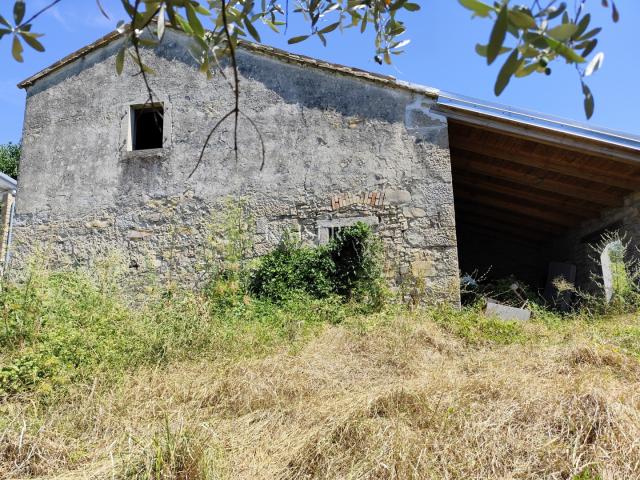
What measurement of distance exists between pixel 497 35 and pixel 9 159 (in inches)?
904

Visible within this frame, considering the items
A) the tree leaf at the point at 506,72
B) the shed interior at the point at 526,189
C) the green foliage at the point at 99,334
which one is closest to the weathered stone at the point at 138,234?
the green foliage at the point at 99,334

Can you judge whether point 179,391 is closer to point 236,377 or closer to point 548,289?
point 236,377

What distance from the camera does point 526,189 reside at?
30.8 ft

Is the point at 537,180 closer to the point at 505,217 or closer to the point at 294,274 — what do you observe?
the point at 505,217

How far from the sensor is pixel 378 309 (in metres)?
7.24

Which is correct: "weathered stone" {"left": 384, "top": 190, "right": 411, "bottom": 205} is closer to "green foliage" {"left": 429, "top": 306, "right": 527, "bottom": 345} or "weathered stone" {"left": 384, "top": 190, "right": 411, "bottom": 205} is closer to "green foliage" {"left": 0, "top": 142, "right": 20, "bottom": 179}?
"green foliage" {"left": 429, "top": 306, "right": 527, "bottom": 345}

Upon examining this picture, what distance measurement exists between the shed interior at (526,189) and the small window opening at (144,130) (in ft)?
17.0

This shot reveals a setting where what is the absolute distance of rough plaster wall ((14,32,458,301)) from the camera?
309 inches

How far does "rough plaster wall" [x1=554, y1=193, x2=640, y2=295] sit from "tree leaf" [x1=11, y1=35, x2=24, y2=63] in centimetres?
825

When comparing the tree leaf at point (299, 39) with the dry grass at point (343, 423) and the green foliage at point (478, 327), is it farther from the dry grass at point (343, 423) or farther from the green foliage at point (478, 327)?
the green foliage at point (478, 327)

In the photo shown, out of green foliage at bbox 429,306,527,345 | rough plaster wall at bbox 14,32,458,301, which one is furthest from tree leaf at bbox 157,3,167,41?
rough plaster wall at bbox 14,32,458,301

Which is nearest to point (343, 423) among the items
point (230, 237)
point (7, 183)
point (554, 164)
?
point (230, 237)

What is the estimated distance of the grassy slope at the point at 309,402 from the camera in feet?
9.82

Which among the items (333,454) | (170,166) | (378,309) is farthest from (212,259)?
(333,454)
